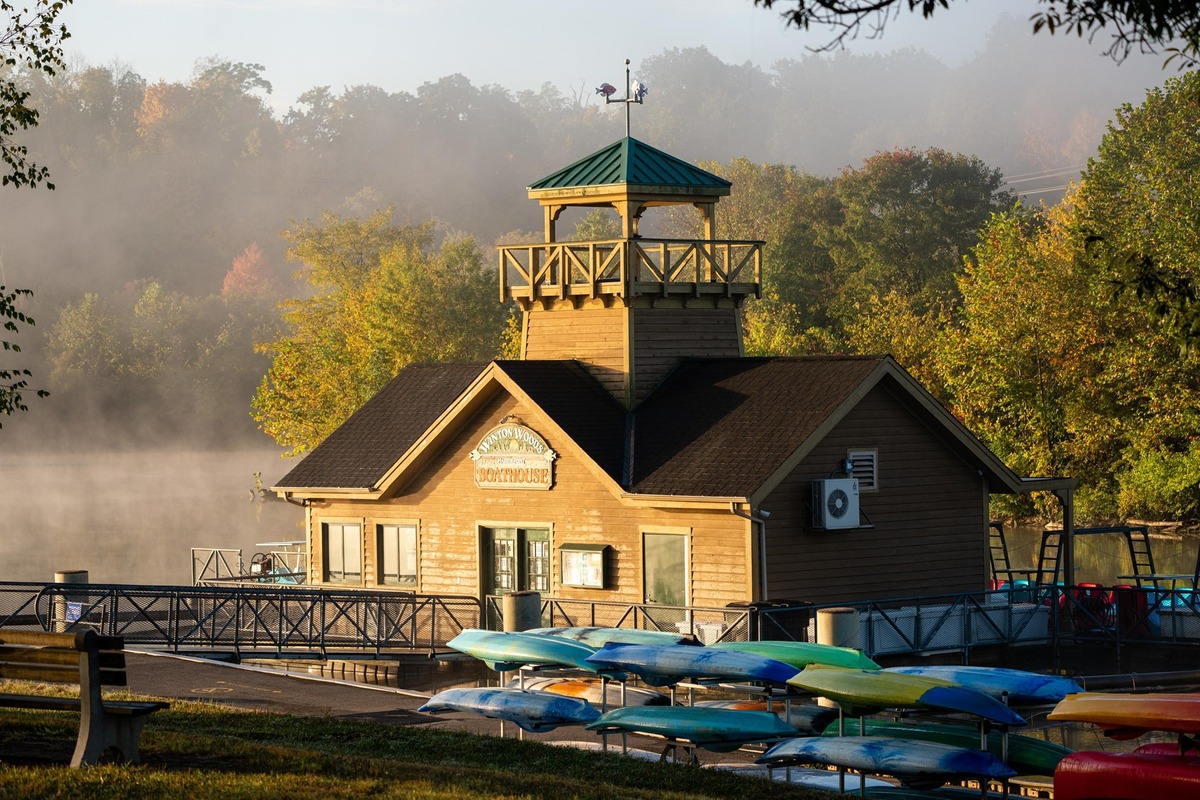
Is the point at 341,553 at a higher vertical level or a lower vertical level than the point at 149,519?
lower

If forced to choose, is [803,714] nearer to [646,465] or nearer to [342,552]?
[646,465]

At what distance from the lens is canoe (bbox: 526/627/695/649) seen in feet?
79.4

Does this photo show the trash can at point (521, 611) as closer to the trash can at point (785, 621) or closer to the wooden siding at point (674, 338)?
the trash can at point (785, 621)

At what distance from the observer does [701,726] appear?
19906 mm

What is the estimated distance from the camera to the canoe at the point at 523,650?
75.2ft

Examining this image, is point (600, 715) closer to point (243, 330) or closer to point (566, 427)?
point (566, 427)

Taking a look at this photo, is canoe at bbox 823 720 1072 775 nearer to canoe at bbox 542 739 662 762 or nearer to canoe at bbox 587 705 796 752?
canoe at bbox 587 705 796 752

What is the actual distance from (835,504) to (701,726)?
439 inches

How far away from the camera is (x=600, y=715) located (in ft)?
69.4

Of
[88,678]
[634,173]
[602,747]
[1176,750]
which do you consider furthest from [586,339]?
[88,678]

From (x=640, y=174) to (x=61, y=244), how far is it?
162m

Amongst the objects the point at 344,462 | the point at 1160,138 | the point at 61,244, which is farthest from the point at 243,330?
the point at 344,462

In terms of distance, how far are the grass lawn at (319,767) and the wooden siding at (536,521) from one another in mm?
11497

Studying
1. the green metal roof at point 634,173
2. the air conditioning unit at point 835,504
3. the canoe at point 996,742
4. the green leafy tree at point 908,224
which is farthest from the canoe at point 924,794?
the green leafy tree at point 908,224
